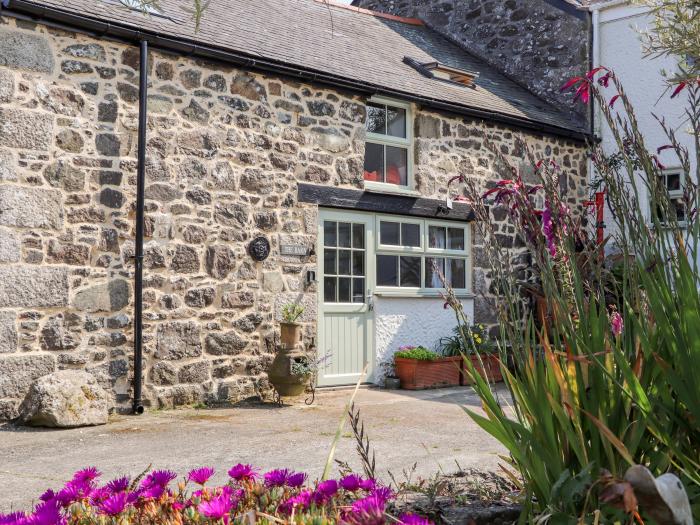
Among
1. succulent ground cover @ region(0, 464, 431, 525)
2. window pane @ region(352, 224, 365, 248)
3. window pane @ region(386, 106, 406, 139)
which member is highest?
window pane @ region(386, 106, 406, 139)

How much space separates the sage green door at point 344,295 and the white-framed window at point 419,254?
237 mm

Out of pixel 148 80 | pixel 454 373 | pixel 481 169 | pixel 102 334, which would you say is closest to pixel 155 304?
pixel 102 334

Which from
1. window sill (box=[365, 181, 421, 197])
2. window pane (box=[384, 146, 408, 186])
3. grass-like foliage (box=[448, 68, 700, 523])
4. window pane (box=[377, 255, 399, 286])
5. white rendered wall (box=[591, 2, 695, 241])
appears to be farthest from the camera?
white rendered wall (box=[591, 2, 695, 241])

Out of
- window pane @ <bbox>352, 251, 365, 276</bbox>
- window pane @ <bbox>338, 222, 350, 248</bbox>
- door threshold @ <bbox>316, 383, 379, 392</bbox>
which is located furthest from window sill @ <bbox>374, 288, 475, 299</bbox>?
door threshold @ <bbox>316, 383, 379, 392</bbox>

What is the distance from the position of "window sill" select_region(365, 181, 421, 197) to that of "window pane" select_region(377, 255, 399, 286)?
2.59ft

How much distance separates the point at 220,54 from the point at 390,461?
4.75m

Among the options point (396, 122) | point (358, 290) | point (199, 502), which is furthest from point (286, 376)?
point (199, 502)

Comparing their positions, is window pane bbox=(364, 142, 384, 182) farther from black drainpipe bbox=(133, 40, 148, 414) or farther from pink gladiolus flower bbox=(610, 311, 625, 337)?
pink gladiolus flower bbox=(610, 311, 625, 337)

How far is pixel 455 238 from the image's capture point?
10.7m

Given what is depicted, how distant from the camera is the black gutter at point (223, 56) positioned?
6.99 metres

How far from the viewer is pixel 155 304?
7.62 m

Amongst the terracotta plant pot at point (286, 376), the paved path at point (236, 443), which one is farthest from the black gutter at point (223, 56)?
the terracotta plant pot at point (286, 376)

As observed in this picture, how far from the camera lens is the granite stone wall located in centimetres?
1269

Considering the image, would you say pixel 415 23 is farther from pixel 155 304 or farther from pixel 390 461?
pixel 390 461
